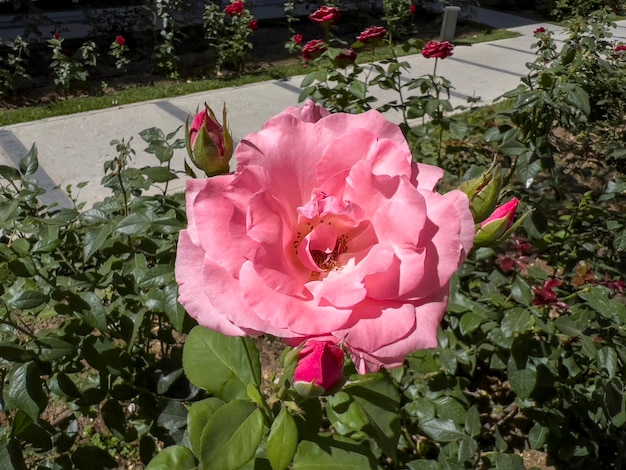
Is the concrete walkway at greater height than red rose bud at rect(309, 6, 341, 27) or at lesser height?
lesser

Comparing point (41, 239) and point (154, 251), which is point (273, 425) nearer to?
point (154, 251)

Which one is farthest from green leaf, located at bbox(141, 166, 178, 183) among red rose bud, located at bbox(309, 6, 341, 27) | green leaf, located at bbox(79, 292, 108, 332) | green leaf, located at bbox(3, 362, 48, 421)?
red rose bud, located at bbox(309, 6, 341, 27)

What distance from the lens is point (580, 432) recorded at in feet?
5.67

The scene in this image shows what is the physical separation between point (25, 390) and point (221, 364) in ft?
1.25

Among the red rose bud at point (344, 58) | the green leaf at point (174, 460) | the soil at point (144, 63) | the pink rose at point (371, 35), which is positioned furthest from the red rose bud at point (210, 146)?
the soil at point (144, 63)

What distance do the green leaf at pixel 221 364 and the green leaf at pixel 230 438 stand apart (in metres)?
0.12

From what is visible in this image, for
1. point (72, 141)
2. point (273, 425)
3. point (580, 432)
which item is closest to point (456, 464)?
point (580, 432)

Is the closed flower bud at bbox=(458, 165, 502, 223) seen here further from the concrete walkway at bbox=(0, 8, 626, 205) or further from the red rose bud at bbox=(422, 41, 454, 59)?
the concrete walkway at bbox=(0, 8, 626, 205)

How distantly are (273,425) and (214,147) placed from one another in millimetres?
367

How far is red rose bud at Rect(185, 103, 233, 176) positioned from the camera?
2.52ft

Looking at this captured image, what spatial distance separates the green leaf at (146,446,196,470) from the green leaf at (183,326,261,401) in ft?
0.32

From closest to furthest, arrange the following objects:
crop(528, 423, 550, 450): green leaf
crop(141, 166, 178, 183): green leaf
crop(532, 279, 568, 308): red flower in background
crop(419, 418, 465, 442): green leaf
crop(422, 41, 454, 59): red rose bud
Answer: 1. crop(141, 166, 178, 183): green leaf
2. crop(419, 418, 465, 442): green leaf
3. crop(532, 279, 568, 308): red flower in background
4. crop(528, 423, 550, 450): green leaf
5. crop(422, 41, 454, 59): red rose bud

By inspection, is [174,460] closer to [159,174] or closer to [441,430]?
[159,174]

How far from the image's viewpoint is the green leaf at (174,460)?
835 millimetres
